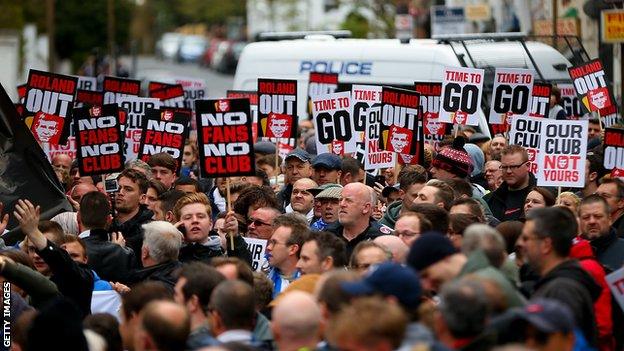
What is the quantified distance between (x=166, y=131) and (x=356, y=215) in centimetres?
603

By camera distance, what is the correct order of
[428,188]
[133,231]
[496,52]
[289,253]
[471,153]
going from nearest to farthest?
[289,253] → [428,188] → [133,231] → [471,153] → [496,52]

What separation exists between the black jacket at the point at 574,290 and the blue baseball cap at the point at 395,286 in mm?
1096

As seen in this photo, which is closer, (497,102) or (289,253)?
(289,253)

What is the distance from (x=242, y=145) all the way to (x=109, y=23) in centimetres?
5102

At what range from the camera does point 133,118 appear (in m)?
20.7

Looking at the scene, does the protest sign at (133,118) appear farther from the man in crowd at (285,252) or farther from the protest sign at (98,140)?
the man in crowd at (285,252)

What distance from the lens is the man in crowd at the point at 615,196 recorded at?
13461 mm

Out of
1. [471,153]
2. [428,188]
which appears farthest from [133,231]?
[471,153]

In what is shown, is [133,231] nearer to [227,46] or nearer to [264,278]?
[264,278]

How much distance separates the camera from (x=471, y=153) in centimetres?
1819

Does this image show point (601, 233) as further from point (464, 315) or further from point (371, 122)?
point (371, 122)

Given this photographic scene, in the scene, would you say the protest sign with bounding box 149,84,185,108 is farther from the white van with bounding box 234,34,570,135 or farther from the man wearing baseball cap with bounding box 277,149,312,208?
the man wearing baseball cap with bounding box 277,149,312,208

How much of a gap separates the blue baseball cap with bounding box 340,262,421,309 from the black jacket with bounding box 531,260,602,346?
3.60ft

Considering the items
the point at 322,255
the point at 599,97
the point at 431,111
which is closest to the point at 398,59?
the point at 431,111
